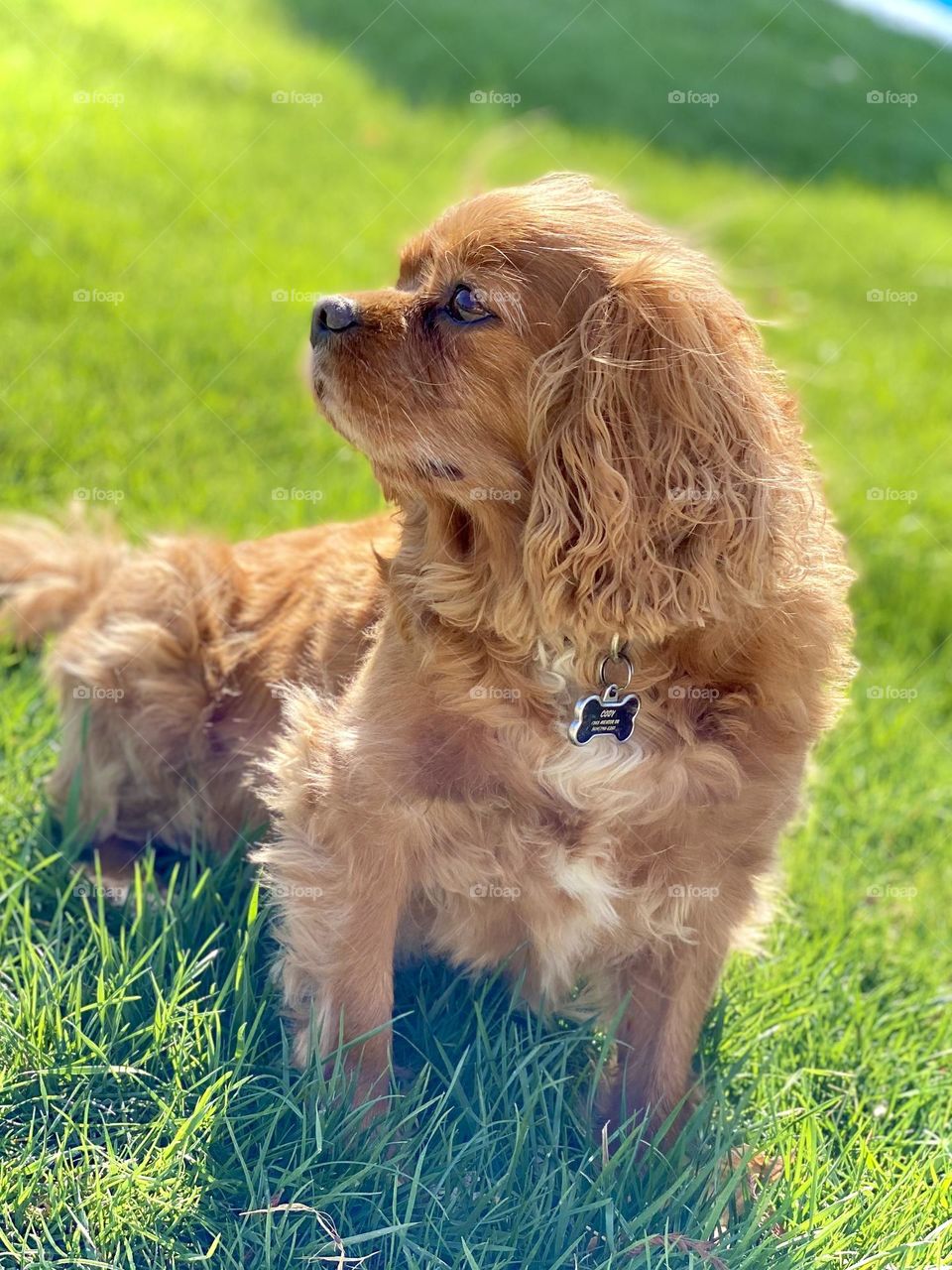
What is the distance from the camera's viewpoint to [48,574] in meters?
4.00

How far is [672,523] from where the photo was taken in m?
2.41

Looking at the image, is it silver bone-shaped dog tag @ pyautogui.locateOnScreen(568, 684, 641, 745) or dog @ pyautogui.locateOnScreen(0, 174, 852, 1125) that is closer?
dog @ pyautogui.locateOnScreen(0, 174, 852, 1125)

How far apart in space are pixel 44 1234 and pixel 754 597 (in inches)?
69.3

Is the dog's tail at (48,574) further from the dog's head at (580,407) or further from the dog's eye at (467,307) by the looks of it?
the dog's eye at (467,307)

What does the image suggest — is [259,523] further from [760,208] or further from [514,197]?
[760,208]

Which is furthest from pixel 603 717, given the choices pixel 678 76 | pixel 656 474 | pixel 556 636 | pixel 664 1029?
pixel 678 76

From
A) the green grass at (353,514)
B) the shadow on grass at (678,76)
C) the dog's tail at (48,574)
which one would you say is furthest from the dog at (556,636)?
the shadow on grass at (678,76)

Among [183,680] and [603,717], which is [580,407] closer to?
[603,717]

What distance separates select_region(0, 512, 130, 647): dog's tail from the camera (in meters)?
3.95

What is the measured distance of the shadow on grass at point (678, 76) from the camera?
1096 centimetres

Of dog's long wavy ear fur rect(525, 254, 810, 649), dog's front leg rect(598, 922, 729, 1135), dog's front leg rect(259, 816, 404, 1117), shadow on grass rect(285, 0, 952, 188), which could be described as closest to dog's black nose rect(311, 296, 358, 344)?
dog's long wavy ear fur rect(525, 254, 810, 649)

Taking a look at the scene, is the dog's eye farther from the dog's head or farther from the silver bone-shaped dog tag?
the silver bone-shaped dog tag

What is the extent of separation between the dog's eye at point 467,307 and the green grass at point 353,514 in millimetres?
671

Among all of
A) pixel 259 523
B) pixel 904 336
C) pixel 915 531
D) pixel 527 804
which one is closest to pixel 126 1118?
pixel 527 804
